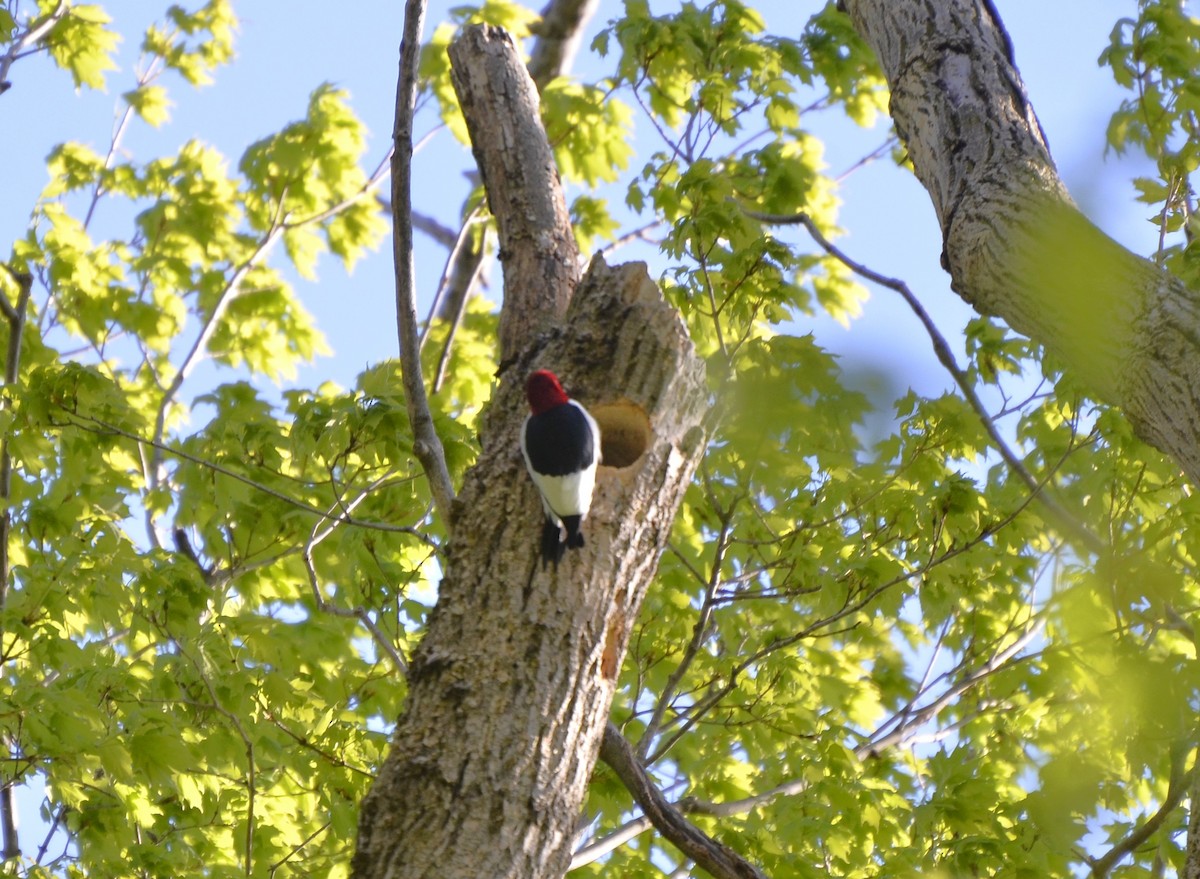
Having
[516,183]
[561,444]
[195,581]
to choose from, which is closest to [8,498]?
[195,581]

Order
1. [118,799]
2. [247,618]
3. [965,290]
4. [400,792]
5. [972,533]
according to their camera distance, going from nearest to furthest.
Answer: [400,792] → [965,290] → [118,799] → [972,533] → [247,618]

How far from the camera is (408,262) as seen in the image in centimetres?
356

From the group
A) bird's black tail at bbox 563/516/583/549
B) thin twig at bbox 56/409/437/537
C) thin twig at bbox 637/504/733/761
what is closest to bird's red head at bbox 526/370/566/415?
bird's black tail at bbox 563/516/583/549

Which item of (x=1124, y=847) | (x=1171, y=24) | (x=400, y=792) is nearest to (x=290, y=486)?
(x=400, y=792)

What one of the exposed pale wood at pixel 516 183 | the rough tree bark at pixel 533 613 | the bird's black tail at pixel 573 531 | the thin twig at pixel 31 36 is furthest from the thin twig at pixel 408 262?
the thin twig at pixel 31 36

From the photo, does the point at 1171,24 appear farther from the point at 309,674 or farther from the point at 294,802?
the point at 294,802

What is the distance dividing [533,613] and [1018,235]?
1.43m

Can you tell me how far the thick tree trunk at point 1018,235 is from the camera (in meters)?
2.21

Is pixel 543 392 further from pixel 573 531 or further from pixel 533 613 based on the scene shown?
pixel 533 613

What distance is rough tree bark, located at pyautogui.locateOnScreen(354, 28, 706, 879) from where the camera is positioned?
8.41ft

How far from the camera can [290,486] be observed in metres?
6.29

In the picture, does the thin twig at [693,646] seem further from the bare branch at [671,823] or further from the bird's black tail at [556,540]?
the bird's black tail at [556,540]

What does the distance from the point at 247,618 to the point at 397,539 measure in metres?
0.85

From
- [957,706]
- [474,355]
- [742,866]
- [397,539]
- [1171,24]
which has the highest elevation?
[474,355]
